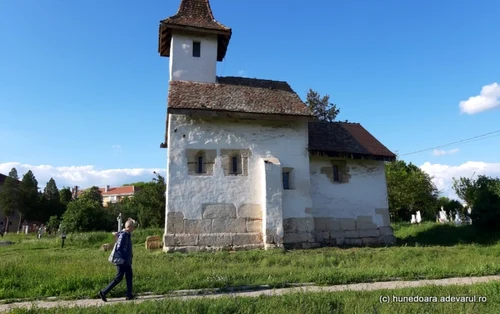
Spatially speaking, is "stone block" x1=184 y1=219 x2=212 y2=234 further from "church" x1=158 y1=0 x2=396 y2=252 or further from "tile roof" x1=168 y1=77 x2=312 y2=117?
"tile roof" x1=168 y1=77 x2=312 y2=117

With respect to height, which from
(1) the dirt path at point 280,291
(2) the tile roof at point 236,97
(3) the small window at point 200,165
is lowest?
(1) the dirt path at point 280,291

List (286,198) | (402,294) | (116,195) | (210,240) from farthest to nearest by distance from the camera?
(116,195) < (286,198) < (210,240) < (402,294)

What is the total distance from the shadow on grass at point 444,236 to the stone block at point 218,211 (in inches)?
304

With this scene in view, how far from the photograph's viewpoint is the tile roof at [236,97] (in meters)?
13.7

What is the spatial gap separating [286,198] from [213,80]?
638 centimetres

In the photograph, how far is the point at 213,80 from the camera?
16.0m

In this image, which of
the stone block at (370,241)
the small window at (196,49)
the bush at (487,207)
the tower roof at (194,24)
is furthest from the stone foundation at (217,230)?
the bush at (487,207)

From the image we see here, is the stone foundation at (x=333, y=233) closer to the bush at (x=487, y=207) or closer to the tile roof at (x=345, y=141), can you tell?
the tile roof at (x=345, y=141)

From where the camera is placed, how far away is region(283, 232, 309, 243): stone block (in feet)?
44.5

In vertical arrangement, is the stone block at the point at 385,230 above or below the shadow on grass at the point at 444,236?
above

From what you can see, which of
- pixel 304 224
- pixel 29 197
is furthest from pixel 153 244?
pixel 29 197

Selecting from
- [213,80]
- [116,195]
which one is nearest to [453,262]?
[213,80]

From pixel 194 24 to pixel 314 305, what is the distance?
540 inches

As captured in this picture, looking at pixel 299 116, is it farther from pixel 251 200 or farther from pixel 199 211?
pixel 199 211
